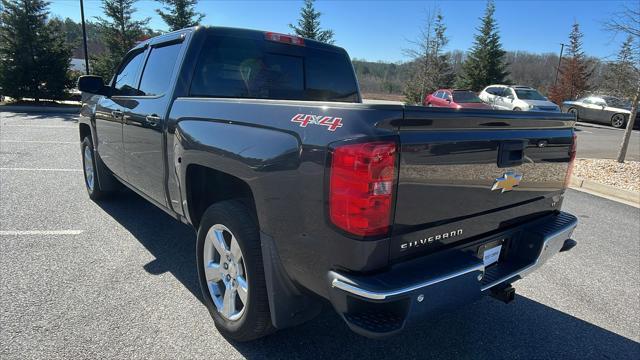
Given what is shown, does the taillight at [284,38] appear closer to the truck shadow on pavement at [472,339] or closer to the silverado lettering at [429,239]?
the truck shadow on pavement at [472,339]

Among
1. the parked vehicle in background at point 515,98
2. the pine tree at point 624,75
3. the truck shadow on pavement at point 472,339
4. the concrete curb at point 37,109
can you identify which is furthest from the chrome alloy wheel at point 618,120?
the concrete curb at point 37,109

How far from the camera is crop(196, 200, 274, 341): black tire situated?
2217 mm

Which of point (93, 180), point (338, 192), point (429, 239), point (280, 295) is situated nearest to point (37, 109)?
point (93, 180)

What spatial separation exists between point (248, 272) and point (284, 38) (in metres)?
2.17

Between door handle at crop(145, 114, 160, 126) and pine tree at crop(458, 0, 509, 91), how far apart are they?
1215 inches

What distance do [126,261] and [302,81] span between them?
227 centimetres

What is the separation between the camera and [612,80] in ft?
30.0

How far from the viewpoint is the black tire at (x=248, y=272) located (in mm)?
2217

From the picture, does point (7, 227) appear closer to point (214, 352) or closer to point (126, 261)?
point (126, 261)

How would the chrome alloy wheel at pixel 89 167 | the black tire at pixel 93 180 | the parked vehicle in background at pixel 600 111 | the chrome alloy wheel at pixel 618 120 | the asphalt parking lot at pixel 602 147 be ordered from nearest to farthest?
the black tire at pixel 93 180 < the chrome alloy wheel at pixel 89 167 < the asphalt parking lot at pixel 602 147 < the parked vehicle in background at pixel 600 111 < the chrome alloy wheel at pixel 618 120

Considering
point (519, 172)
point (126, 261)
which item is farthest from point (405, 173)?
point (126, 261)

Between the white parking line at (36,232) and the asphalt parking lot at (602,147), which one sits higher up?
the asphalt parking lot at (602,147)

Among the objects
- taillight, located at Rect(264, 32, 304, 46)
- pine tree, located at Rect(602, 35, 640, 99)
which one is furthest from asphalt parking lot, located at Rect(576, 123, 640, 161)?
taillight, located at Rect(264, 32, 304, 46)

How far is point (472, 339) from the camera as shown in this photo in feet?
8.83
